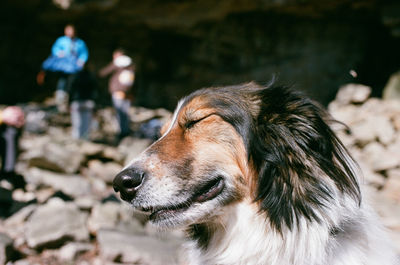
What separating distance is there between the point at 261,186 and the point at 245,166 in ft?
0.47

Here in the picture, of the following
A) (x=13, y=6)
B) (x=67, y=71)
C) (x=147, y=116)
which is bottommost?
(x=147, y=116)

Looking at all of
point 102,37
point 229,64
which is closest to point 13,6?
point 102,37

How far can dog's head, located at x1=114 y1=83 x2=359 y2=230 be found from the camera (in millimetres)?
1937

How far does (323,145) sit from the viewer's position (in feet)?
6.40

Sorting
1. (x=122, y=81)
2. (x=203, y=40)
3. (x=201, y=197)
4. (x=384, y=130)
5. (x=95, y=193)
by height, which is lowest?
(x=95, y=193)

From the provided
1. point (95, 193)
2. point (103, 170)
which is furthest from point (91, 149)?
point (95, 193)

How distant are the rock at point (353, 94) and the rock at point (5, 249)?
7.90 meters

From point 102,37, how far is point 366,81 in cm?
806

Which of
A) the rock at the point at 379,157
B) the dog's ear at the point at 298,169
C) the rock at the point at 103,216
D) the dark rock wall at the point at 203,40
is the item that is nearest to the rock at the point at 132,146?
the rock at the point at 103,216

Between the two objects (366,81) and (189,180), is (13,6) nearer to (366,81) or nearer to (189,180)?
(366,81)

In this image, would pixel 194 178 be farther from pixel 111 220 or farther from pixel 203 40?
pixel 203 40

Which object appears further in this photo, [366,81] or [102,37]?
[102,37]

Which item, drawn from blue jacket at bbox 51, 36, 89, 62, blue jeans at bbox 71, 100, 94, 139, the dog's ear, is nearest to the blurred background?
blue jeans at bbox 71, 100, 94, 139

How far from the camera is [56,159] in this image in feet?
20.8
